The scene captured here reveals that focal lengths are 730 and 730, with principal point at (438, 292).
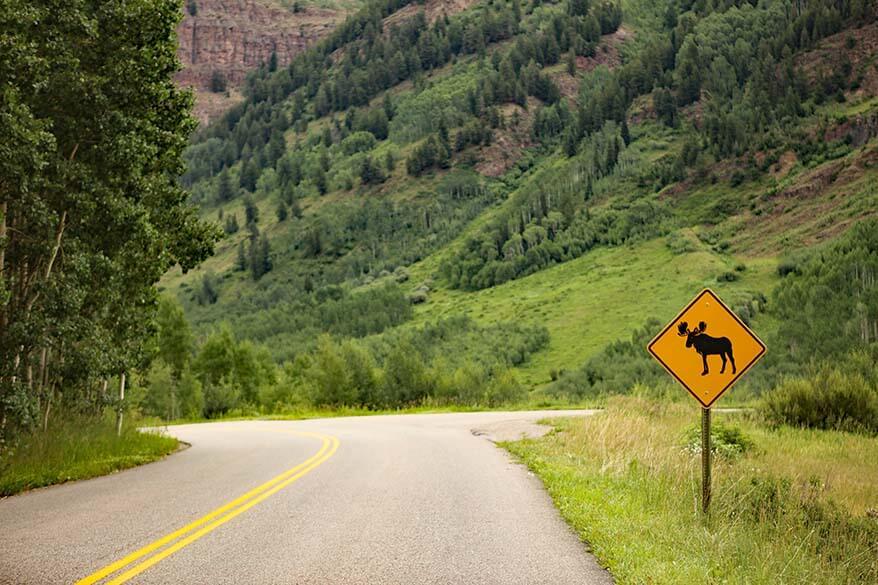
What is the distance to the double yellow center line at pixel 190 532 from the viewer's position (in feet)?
19.9

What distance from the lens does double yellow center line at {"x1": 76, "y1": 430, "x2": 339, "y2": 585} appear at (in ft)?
19.9

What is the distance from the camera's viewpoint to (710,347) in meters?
8.56

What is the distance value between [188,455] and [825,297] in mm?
78938

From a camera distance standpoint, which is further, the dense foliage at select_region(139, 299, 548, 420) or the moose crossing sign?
the dense foliage at select_region(139, 299, 548, 420)

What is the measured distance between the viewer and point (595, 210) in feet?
520

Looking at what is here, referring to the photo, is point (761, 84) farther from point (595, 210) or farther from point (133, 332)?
point (133, 332)

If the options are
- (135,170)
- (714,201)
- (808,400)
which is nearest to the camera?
(135,170)

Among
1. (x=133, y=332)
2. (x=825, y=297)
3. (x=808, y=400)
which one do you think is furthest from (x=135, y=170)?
(x=825, y=297)

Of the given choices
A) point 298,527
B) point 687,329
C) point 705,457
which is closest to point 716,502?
point 705,457

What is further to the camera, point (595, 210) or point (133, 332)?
point (595, 210)

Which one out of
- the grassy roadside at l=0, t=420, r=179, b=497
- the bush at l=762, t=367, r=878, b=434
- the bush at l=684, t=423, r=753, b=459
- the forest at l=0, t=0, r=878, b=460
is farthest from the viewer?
the bush at l=762, t=367, r=878, b=434

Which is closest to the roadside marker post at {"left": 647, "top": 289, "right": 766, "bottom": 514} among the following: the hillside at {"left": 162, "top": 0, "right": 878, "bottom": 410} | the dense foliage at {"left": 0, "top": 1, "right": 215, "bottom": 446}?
the dense foliage at {"left": 0, "top": 1, "right": 215, "bottom": 446}

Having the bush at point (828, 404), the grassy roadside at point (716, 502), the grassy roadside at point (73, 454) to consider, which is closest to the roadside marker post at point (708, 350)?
the grassy roadside at point (716, 502)

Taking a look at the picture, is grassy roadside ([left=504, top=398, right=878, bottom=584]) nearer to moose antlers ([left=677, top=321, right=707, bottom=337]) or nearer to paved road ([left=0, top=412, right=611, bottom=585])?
paved road ([left=0, top=412, right=611, bottom=585])
